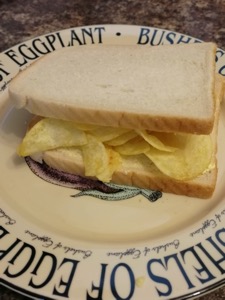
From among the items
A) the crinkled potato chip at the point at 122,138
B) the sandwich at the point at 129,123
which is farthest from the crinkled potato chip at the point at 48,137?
the crinkled potato chip at the point at 122,138

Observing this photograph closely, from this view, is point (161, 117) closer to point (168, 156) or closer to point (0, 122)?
point (168, 156)

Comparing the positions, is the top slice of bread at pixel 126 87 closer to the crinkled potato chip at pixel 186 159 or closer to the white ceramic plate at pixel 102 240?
the crinkled potato chip at pixel 186 159

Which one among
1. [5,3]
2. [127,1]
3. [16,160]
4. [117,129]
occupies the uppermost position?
[127,1]

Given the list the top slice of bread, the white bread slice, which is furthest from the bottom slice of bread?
the top slice of bread

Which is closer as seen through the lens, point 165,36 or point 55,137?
point 55,137

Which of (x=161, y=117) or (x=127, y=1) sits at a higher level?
(x=127, y=1)

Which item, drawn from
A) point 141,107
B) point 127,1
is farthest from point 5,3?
point 141,107

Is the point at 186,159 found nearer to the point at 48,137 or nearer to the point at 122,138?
the point at 122,138

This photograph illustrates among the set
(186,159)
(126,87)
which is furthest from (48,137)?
(186,159)

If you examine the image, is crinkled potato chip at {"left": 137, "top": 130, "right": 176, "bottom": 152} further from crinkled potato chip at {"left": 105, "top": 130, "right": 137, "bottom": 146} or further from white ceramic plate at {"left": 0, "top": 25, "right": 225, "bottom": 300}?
white ceramic plate at {"left": 0, "top": 25, "right": 225, "bottom": 300}
